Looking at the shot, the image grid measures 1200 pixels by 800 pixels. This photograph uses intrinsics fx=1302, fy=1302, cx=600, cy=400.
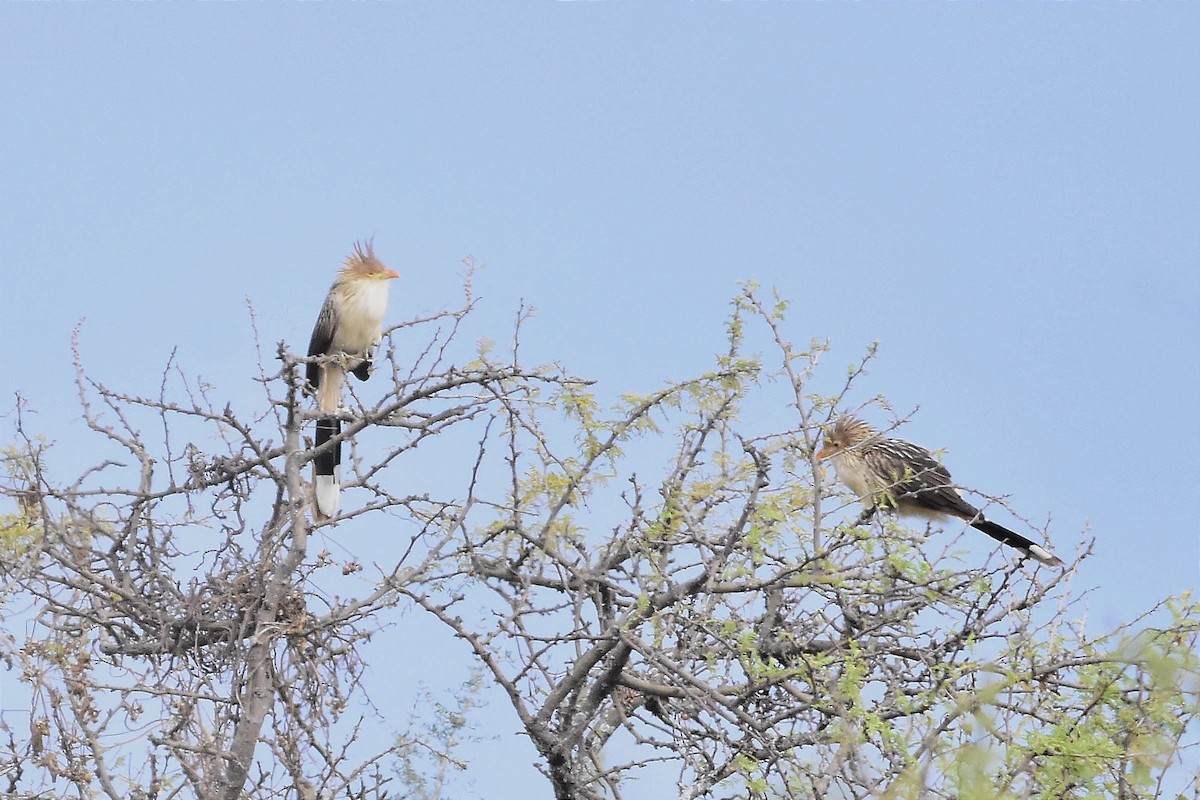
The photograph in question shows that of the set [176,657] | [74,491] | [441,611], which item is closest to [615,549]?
[441,611]

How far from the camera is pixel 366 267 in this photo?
7414mm

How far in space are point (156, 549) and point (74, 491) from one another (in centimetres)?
48

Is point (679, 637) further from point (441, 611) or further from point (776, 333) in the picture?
point (776, 333)

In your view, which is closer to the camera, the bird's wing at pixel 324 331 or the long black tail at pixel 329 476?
the long black tail at pixel 329 476

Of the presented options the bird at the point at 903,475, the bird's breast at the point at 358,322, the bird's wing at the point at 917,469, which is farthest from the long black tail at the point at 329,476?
the bird's wing at the point at 917,469

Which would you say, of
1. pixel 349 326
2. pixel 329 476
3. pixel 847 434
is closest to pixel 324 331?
pixel 349 326

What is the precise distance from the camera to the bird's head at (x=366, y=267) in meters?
7.34

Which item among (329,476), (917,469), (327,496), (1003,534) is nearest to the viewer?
(327,496)

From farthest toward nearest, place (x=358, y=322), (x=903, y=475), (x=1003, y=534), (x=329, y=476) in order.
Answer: (x=358, y=322) < (x=1003, y=534) < (x=903, y=475) < (x=329, y=476)

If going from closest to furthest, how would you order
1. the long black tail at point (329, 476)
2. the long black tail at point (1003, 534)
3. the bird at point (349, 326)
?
the long black tail at point (329, 476) → the long black tail at point (1003, 534) → the bird at point (349, 326)

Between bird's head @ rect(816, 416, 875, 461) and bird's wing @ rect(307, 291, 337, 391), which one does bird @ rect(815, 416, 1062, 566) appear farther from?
bird's wing @ rect(307, 291, 337, 391)

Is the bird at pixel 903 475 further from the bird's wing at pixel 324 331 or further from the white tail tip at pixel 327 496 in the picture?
the bird's wing at pixel 324 331

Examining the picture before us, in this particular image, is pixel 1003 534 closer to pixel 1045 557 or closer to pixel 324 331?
pixel 1045 557

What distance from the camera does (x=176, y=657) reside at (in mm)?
5195
